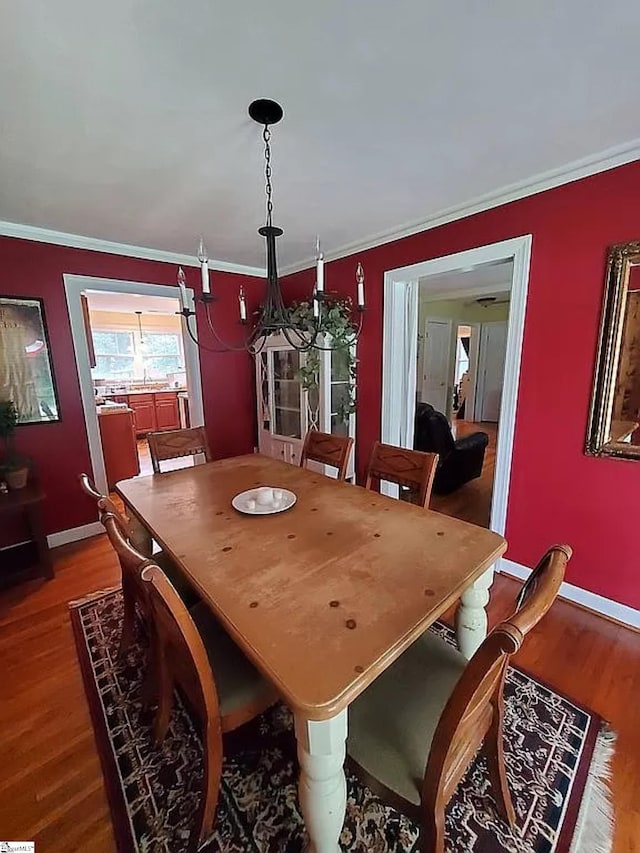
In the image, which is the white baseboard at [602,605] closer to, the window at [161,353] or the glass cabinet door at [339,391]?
the glass cabinet door at [339,391]

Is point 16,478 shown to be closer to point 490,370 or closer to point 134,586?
point 134,586

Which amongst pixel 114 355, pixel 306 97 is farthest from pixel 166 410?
pixel 306 97

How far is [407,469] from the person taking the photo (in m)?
1.87

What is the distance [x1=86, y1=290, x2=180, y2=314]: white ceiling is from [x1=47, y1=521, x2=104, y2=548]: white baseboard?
123 inches

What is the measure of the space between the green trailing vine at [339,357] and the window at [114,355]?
5284 millimetres

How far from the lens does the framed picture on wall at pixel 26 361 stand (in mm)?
2609

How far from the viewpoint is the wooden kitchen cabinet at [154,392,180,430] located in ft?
22.8

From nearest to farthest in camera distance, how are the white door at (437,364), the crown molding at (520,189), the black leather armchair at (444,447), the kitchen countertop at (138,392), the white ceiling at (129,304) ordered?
the crown molding at (520,189) < the black leather armchair at (444,447) < the white ceiling at (129,304) < the white door at (437,364) < the kitchen countertop at (138,392)

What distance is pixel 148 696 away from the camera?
1.51m

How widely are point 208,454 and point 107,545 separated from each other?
1254mm

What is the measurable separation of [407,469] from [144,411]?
615 cm

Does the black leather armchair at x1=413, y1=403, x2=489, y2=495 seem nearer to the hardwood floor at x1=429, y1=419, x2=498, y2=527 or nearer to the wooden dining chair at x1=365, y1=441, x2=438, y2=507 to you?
the hardwood floor at x1=429, y1=419, x2=498, y2=527

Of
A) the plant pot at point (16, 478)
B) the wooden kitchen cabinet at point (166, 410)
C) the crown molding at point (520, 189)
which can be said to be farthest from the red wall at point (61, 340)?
the wooden kitchen cabinet at point (166, 410)

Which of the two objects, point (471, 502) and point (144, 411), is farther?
point (144, 411)
